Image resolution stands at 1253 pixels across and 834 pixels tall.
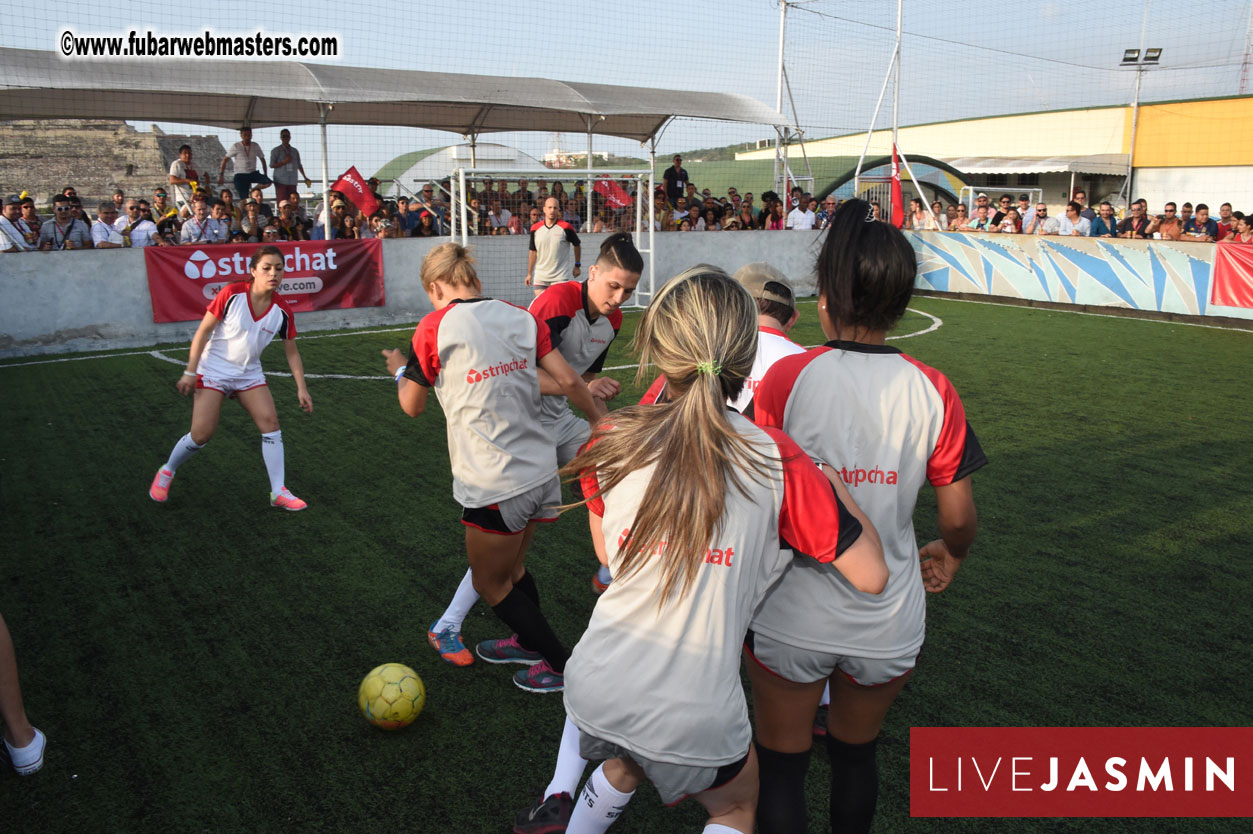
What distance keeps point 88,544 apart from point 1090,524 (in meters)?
6.43

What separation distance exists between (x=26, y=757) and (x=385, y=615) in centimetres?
167

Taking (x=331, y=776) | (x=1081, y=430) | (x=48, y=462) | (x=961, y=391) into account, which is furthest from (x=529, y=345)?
(x=961, y=391)

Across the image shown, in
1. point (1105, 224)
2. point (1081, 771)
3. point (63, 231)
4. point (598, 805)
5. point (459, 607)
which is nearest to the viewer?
point (598, 805)

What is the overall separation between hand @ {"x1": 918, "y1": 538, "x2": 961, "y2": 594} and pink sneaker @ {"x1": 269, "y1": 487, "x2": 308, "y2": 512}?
4729mm

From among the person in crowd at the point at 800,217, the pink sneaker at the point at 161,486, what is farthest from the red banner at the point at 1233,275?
the pink sneaker at the point at 161,486

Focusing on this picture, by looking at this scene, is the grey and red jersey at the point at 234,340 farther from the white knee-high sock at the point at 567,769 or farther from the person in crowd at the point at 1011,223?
the person in crowd at the point at 1011,223

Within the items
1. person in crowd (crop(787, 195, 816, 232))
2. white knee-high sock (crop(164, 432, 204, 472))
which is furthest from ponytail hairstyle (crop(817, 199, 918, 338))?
person in crowd (crop(787, 195, 816, 232))

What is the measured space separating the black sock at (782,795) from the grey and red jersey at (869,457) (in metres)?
0.35

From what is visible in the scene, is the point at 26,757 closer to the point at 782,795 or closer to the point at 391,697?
the point at 391,697

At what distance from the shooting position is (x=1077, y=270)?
15766mm

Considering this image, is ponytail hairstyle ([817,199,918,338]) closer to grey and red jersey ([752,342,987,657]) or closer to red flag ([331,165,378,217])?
grey and red jersey ([752,342,987,657])

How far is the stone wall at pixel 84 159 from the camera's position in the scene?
28.1m

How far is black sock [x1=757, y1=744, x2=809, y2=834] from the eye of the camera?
7.68ft

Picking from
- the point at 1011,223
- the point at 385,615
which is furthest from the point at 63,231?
the point at 1011,223
